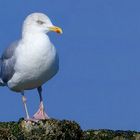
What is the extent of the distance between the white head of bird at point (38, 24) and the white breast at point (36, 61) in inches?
6.4

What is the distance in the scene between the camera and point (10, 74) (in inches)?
497

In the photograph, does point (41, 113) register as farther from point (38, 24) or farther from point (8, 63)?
point (38, 24)

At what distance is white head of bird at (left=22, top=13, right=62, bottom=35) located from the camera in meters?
11.9

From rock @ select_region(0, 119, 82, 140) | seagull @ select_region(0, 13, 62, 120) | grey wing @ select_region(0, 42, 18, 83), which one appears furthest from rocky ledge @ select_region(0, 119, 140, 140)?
grey wing @ select_region(0, 42, 18, 83)

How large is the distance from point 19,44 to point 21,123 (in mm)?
2034

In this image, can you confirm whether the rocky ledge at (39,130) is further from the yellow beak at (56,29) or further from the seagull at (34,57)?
the yellow beak at (56,29)

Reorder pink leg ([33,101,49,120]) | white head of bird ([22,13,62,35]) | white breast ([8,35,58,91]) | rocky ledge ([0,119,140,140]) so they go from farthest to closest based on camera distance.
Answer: pink leg ([33,101,49,120]) < white head of bird ([22,13,62,35]) < white breast ([8,35,58,91]) < rocky ledge ([0,119,140,140])

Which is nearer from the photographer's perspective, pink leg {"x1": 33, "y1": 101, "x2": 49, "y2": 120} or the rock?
the rock

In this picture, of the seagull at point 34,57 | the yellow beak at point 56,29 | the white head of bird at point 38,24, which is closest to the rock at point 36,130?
the seagull at point 34,57

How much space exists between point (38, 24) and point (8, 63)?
46.7 inches

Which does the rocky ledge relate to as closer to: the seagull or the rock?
the rock

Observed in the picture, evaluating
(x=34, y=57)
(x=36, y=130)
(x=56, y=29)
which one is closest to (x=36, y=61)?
(x=34, y=57)

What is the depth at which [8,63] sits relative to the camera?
12.6 metres

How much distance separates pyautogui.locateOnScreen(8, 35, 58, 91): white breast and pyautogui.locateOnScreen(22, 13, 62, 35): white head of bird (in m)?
0.16
